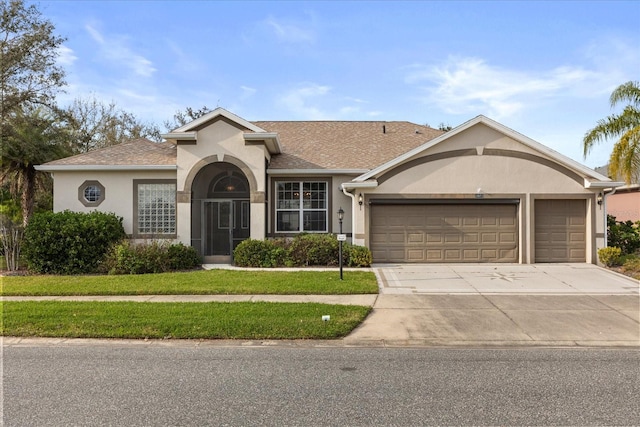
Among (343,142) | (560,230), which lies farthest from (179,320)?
(560,230)

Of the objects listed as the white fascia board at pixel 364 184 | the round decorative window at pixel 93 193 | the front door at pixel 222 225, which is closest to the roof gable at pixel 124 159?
the round decorative window at pixel 93 193

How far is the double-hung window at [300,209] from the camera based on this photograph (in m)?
16.6

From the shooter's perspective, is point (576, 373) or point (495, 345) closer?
point (576, 373)

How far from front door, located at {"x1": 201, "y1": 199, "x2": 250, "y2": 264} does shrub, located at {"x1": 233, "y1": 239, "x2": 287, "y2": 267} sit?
7.79ft

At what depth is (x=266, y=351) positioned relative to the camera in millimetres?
6270

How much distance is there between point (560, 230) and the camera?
15.1 m

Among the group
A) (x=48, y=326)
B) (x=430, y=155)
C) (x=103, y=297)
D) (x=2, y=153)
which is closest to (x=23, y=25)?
(x=2, y=153)

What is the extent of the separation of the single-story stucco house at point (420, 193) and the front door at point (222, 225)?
96 cm

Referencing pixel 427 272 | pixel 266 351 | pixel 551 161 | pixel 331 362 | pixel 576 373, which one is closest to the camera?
pixel 576 373

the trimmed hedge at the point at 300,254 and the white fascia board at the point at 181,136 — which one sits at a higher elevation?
the white fascia board at the point at 181,136

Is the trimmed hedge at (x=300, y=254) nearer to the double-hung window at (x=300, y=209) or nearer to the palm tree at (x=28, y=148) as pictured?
the double-hung window at (x=300, y=209)

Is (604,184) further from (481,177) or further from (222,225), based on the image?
(222,225)

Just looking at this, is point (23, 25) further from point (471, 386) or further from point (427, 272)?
point (471, 386)

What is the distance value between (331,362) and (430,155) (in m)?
10.9
